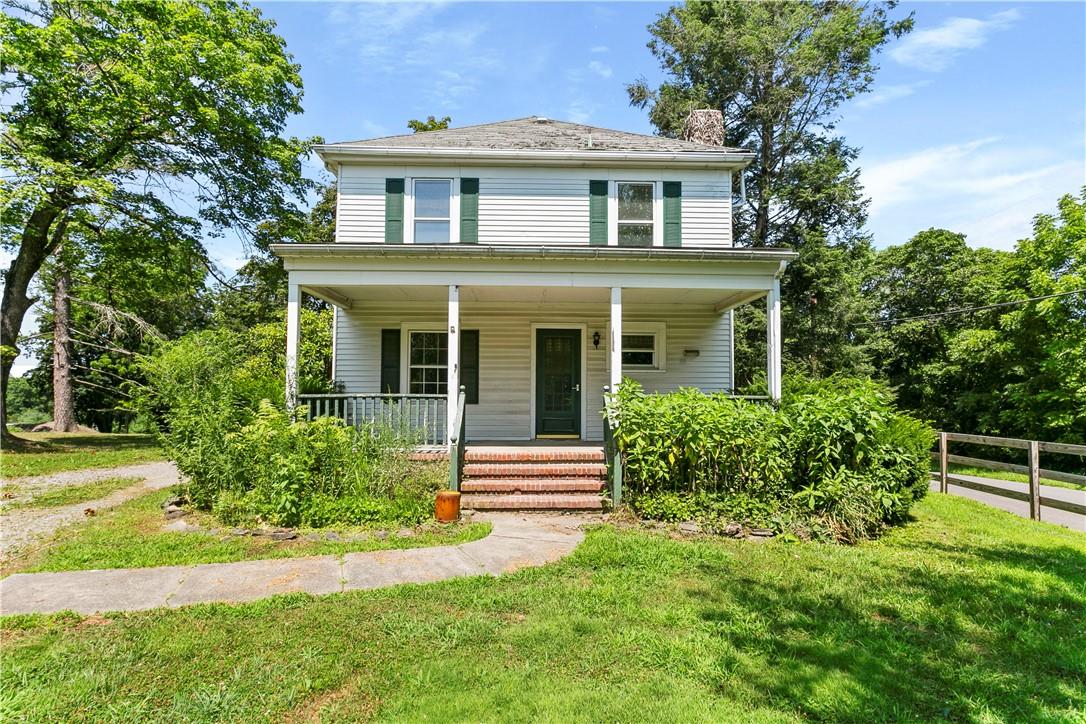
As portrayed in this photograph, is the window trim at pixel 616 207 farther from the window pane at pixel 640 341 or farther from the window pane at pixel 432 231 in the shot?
the window pane at pixel 432 231

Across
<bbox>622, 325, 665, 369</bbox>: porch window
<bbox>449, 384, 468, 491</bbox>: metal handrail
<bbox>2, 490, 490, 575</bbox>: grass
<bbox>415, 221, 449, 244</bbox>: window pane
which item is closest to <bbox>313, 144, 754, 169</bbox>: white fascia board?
<bbox>415, 221, 449, 244</bbox>: window pane

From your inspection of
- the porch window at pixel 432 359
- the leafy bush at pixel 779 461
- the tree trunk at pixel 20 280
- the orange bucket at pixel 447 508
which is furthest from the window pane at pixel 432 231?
the tree trunk at pixel 20 280

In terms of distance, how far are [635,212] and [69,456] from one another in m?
14.1

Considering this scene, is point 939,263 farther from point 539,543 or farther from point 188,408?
point 188,408

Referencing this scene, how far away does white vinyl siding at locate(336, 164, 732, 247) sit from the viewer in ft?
34.2

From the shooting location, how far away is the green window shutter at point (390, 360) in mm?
10461

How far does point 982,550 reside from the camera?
531cm

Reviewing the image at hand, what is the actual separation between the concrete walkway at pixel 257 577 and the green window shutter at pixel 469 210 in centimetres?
675

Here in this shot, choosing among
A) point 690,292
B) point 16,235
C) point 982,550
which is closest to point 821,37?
point 690,292

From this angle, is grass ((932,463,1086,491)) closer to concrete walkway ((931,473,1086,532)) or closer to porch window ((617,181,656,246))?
concrete walkway ((931,473,1086,532))

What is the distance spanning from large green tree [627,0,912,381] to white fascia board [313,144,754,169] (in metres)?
8.75

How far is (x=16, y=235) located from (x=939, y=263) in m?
32.0

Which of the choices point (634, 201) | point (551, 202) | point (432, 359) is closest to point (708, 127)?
point (634, 201)

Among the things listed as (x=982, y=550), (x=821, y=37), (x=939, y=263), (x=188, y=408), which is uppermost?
(x=821, y=37)
